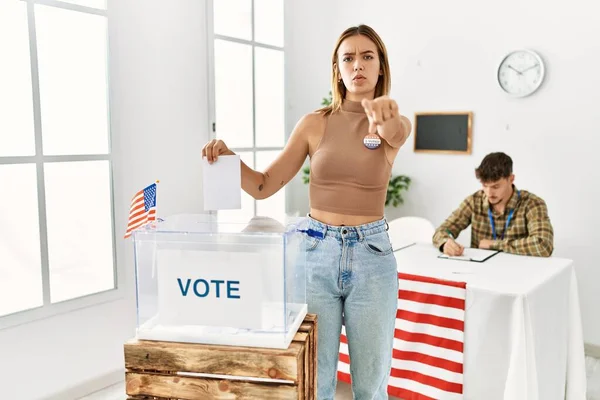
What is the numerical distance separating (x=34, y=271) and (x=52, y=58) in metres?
1.00

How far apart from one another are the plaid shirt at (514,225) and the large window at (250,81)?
47.7 inches

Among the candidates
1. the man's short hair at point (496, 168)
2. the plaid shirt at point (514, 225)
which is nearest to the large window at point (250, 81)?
the plaid shirt at point (514, 225)

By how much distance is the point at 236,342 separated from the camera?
3.63 feet

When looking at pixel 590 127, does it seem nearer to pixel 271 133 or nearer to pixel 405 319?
pixel 405 319

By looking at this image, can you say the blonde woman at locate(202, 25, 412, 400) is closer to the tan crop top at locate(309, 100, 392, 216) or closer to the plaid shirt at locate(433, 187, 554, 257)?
the tan crop top at locate(309, 100, 392, 216)

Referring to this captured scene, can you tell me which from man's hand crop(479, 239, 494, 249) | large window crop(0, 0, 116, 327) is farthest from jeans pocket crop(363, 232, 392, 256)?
large window crop(0, 0, 116, 327)

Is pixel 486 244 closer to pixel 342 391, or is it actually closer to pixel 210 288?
pixel 342 391

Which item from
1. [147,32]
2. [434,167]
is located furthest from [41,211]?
[434,167]

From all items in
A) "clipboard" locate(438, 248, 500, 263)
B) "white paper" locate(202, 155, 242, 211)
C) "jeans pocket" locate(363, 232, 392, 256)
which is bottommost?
"clipboard" locate(438, 248, 500, 263)

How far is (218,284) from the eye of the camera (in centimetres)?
111

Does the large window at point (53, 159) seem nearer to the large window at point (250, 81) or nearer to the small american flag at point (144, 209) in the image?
the large window at point (250, 81)

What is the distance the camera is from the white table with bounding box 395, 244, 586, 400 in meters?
2.04

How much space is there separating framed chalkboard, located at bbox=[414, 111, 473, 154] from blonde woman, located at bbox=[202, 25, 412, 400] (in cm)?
230

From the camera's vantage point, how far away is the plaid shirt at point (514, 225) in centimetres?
268
